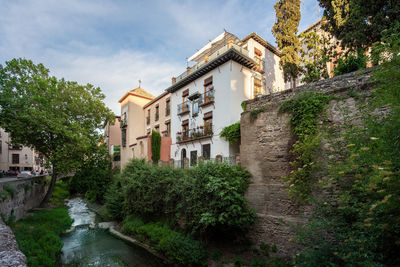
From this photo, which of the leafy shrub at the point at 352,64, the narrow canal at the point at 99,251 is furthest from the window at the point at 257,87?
the narrow canal at the point at 99,251

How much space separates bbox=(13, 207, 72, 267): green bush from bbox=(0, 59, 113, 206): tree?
152 inches

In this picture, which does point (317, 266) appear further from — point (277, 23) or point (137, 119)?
point (137, 119)

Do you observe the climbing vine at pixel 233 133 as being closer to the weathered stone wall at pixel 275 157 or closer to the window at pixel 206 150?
the window at pixel 206 150

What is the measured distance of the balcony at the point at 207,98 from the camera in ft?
51.6

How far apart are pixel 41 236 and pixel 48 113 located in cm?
873

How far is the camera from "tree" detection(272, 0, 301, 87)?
14250 mm

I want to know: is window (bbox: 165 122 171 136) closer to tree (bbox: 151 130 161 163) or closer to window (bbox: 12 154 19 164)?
tree (bbox: 151 130 161 163)

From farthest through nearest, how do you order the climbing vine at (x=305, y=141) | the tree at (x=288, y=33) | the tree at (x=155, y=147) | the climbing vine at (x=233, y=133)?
the tree at (x=155, y=147) < the tree at (x=288, y=33) < the climbing vine at (x=233, y=133) < the climbing vine at (x=305, y=141)

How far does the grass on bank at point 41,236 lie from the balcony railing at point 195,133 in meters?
10.1

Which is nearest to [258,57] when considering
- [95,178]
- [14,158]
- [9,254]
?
[9,254]

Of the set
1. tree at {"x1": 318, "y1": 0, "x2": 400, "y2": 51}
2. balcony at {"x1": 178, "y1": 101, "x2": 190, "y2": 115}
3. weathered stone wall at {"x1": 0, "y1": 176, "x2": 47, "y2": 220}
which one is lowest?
weathered stone wall at {"x1": 0, "y1": 176, "x2": 47, "y2": 220}

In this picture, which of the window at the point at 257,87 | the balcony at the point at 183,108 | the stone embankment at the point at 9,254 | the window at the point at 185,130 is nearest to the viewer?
the stone embankment at the point at 9,254

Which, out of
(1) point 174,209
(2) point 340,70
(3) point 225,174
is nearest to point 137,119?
(1) point 174,209

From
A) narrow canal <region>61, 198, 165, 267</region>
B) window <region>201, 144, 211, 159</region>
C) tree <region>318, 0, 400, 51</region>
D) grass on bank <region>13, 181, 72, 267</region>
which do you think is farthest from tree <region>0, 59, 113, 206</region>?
tree <region>318, 0, 400, 51</region>
